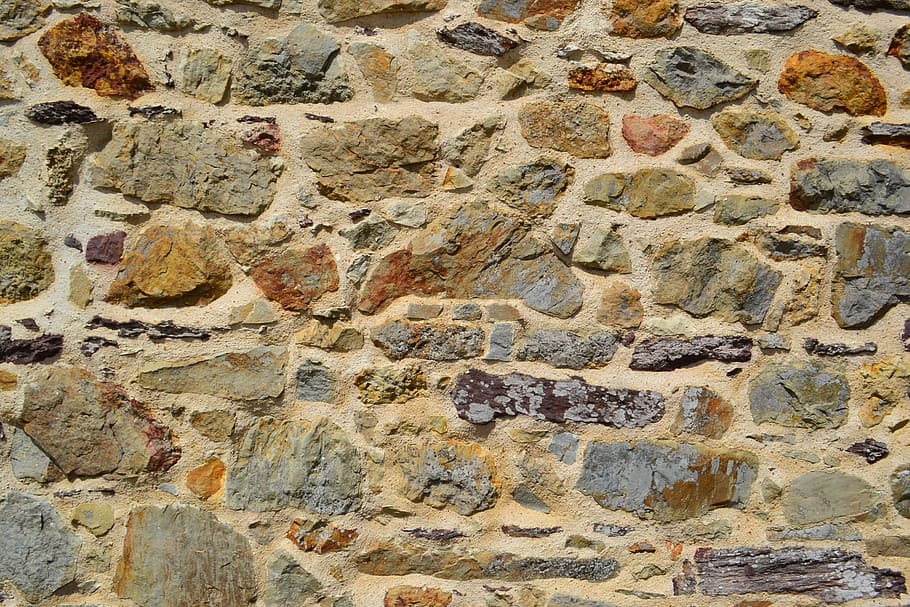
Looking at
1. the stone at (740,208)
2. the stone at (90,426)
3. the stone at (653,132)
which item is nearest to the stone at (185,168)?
the stone at (90,426)

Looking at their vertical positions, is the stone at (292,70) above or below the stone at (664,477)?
above

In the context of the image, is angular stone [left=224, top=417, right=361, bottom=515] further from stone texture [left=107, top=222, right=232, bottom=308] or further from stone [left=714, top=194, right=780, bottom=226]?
stone [left=714, top=194, right=780, bottom=226]

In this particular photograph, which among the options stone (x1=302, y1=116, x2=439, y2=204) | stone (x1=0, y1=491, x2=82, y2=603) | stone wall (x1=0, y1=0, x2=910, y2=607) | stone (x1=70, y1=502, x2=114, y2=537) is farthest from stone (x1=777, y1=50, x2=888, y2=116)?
stone (x1=0, y1=491, x2=82, y2=603)

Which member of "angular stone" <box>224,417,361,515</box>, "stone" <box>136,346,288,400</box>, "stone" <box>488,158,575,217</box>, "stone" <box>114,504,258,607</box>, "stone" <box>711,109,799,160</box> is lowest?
"stone" <box>114,504,258,607</box>

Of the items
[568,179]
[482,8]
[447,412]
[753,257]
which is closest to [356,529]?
[447,412]

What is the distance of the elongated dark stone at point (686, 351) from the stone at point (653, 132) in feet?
1.52

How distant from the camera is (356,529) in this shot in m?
2.16

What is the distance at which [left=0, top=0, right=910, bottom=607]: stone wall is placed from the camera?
7.00 feet

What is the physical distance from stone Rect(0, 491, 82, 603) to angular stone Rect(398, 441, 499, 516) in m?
0.84

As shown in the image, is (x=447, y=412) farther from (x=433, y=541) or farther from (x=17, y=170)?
(x=17, y=170)

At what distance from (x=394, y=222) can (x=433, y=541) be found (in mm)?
783

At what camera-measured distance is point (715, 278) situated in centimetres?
214

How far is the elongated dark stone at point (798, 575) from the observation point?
7.04 feet

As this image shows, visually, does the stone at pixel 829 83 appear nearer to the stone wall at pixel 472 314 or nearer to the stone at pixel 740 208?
the stone wall at pixel 472 314
